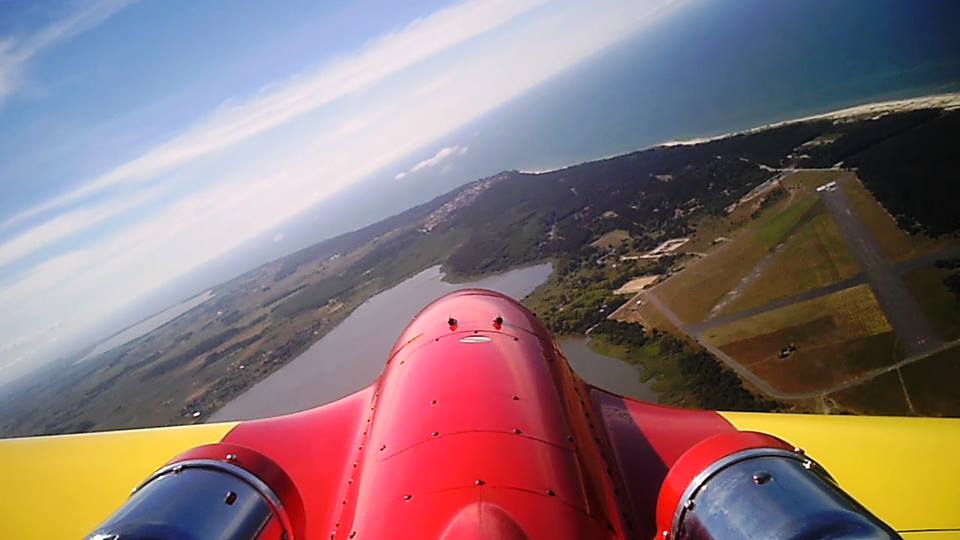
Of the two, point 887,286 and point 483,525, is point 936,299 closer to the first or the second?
point 887,286

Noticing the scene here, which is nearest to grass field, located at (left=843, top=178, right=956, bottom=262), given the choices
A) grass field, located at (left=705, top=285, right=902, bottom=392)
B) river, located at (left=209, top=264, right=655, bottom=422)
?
grass field, located at (left=705, top=285, right=902, bottom=392)

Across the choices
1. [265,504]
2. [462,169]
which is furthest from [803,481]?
[462,169]

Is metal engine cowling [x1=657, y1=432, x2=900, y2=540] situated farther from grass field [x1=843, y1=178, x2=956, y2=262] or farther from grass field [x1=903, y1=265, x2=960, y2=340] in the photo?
grass field [x1=843, y1=178, x2=956, y2=262]

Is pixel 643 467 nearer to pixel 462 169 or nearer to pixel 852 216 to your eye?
pixel 852 216

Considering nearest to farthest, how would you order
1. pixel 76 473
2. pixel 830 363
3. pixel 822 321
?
pixel 76 473 → pixel 830 363 → pixel 822 321

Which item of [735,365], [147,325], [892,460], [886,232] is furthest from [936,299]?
[147,325]

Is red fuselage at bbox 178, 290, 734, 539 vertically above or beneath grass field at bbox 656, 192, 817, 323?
above
